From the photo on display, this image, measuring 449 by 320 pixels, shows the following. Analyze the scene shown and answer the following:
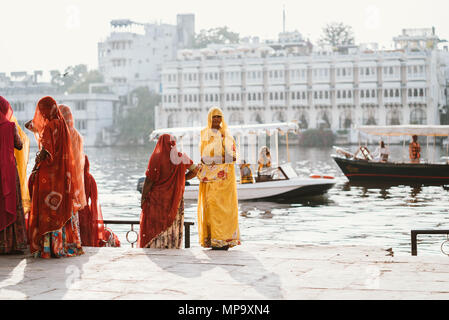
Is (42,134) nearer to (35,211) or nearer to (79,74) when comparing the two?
(35,211)

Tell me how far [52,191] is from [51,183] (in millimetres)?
59

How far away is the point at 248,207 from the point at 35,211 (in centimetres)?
1342

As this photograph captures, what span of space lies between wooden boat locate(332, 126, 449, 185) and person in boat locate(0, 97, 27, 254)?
781 inches

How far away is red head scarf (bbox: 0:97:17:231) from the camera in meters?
→ 5.81

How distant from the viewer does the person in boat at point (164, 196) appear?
6477 millimetres

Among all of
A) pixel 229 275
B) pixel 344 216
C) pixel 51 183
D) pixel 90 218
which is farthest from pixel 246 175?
pixel 229 275

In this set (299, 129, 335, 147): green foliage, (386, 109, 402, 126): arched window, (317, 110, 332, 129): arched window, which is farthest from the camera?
(317, 110, 332, 129): arched window

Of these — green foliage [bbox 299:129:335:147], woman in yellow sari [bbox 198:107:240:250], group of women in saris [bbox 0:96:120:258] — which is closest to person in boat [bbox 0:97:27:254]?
group of women in saris [bbox 0:96:120:258]

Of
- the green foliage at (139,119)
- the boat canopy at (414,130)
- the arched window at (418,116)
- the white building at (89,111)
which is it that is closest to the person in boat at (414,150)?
the boat canopy at (414,130)

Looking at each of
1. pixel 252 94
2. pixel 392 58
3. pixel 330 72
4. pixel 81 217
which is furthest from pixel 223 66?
pixel 81 217

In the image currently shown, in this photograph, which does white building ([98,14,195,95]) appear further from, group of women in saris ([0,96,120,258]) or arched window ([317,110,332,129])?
group of women in saris ([0,96,120,258])

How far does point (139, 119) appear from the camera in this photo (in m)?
82.7

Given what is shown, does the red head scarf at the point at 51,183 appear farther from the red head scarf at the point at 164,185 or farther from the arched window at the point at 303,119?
the arched window at the point at 303,119
